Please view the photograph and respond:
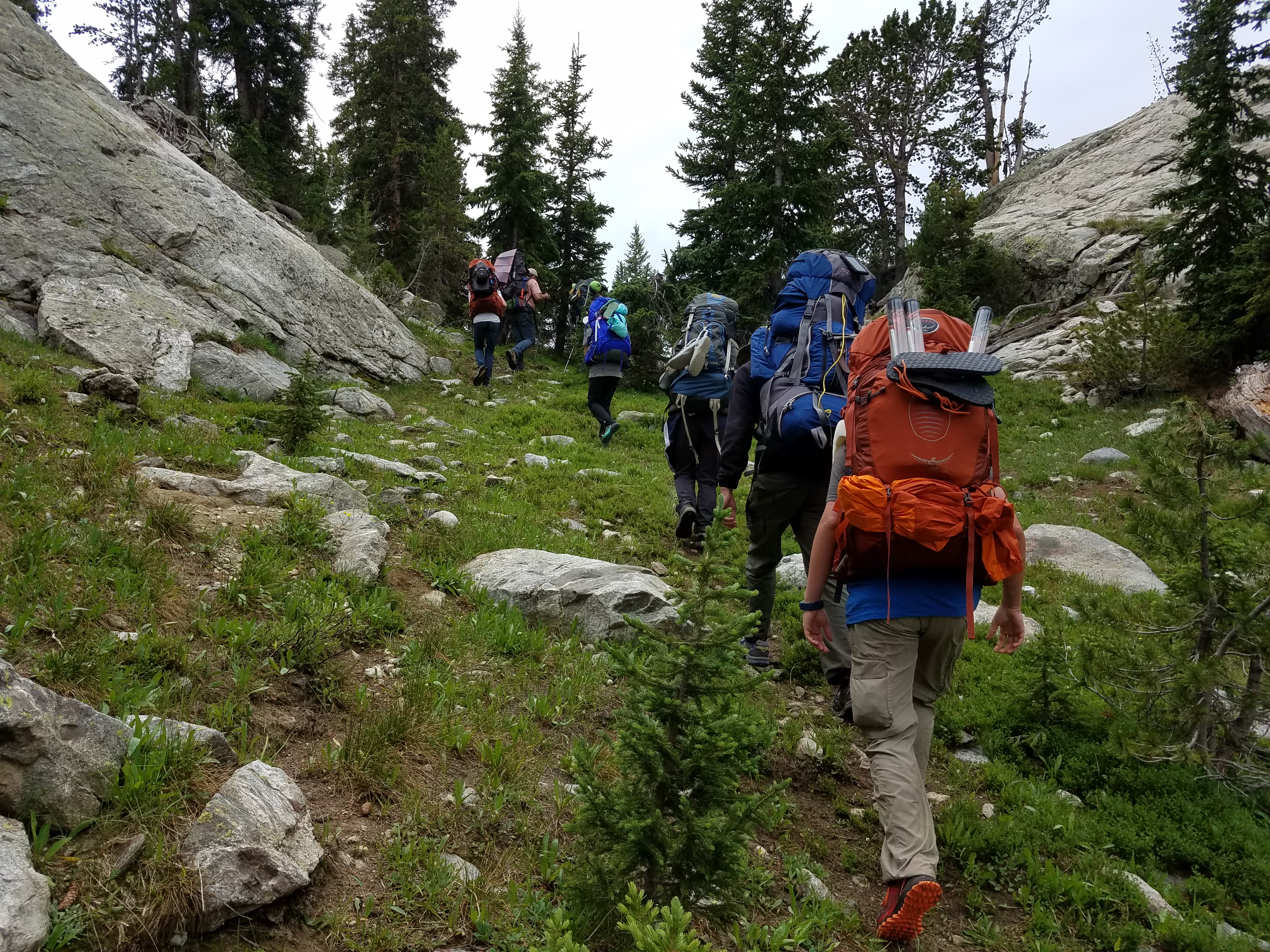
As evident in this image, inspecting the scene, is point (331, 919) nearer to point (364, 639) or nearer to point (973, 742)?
point (364, 639)

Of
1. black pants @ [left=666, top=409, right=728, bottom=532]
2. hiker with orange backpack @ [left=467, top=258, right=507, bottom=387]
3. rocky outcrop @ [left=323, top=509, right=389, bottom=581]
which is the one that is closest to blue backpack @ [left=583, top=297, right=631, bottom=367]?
hiker with orange backpack @ [left=467, top=258, right=507, bottom=387]

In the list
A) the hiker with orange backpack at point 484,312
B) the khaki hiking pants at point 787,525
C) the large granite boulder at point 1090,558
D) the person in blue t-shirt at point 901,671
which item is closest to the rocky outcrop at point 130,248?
the hiker with orange backpack at point 484,312

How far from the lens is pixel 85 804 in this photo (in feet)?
7.30

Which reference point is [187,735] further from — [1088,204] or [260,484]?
[1088,204]

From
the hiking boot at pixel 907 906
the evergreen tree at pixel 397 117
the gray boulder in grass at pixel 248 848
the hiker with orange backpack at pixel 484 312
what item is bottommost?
the hiking boot at pixel 907 906

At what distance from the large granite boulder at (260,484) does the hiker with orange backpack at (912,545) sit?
422 cm

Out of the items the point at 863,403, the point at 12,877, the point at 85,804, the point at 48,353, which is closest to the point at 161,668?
the point at 85,804

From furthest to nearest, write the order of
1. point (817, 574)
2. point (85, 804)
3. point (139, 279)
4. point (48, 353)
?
point (139, 279), point (48, 353), point (817, 574), point (85, 804)

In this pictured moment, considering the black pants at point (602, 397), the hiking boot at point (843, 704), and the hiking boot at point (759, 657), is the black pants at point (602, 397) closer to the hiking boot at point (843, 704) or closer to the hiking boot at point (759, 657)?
the hiking boot at point (759, 657)

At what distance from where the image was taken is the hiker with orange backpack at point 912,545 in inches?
117

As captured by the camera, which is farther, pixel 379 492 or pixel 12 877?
pixel 379 492

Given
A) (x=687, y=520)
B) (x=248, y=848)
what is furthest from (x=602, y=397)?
(x=248, y=848)

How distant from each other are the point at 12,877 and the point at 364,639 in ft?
7.65

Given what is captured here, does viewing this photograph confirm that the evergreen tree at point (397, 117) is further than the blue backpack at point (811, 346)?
Yes
